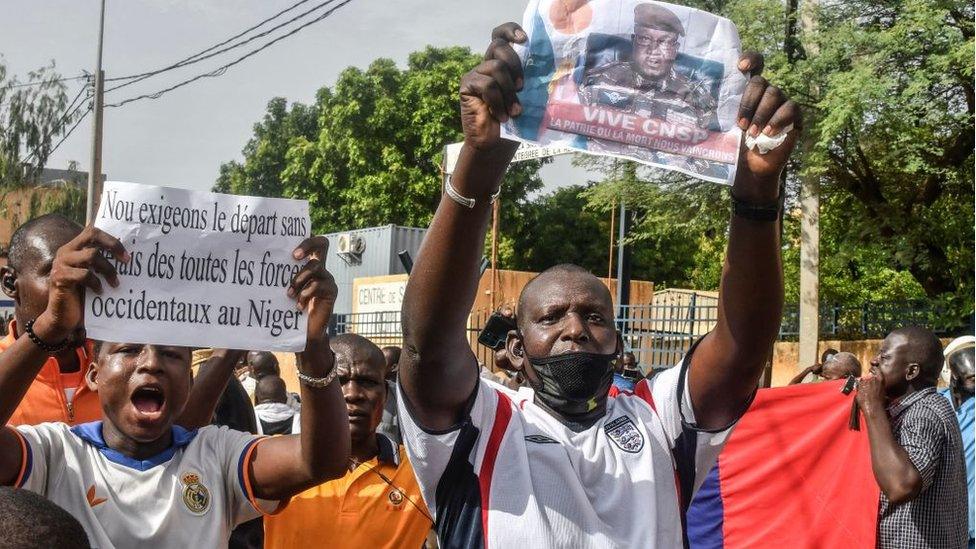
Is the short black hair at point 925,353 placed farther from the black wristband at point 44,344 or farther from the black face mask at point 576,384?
the black wristband at point 44,344

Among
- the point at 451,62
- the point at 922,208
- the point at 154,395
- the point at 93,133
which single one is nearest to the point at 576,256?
the point at 451,62

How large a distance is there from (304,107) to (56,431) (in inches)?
1601

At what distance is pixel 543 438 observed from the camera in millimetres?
2766

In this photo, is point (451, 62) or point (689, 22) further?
point (451, 62)

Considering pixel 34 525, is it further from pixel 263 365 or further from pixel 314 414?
pixel 263 365

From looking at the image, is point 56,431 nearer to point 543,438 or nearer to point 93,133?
point 543,438

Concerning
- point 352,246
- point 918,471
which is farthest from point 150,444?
point 352,246

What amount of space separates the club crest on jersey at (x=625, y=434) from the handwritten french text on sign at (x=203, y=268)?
814mm

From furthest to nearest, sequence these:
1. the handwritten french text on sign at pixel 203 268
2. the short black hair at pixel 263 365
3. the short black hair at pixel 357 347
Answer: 1. the short black hair at pixel 263 365
2. the short black hair at pixel 357 347
3. the handwritten french text on sign at pixel 203 268

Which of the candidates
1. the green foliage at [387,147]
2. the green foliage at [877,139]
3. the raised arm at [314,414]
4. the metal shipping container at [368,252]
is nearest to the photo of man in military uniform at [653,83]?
the raised arm at [314,414]

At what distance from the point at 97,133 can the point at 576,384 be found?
2132cm

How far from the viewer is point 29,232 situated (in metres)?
3.61

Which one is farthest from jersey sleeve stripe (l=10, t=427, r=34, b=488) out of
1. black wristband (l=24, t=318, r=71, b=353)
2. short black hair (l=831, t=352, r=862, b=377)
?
short black hair (l=831, t=352, r=862, b=377)

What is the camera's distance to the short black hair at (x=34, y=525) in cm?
198
